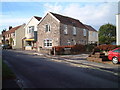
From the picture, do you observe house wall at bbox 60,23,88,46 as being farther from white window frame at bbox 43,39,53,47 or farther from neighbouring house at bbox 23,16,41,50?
neighbouring house at bbox 23,16,41,50

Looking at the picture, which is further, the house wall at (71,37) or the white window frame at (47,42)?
the white window frame at (47,42)

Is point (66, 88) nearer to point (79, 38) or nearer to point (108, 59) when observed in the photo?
point (108, 59)

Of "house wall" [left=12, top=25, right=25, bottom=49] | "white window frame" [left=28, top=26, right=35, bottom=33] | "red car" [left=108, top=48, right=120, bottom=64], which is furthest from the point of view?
"house wall" [left=12, top=25, right=25, bottom=49]

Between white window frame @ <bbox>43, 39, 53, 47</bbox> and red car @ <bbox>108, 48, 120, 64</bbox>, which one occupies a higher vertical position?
white window frame @ <bbox>43, 39, 53, 47</bbox>

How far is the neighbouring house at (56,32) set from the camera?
2894cm

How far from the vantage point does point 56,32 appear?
29078mm

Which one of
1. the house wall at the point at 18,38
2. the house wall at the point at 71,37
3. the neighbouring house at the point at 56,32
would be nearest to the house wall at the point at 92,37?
the house wall at the point at 71,37

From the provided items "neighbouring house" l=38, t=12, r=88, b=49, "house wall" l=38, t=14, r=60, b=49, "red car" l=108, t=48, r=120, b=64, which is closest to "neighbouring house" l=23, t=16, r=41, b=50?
"house wall" l=38, t=14, r=60, b=49

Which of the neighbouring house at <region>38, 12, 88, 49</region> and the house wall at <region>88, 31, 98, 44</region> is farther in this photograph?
the house wall at <region>88, 31, 98, 44</region>

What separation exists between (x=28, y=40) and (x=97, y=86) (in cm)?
3237

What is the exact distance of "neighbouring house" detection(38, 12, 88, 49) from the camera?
94.9ft

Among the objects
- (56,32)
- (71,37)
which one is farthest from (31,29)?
(71,37)

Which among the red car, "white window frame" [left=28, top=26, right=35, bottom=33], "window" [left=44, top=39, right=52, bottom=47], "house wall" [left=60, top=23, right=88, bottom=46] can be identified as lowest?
the red car

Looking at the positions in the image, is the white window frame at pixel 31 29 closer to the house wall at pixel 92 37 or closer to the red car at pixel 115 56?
the house wall at pixel 92 37
